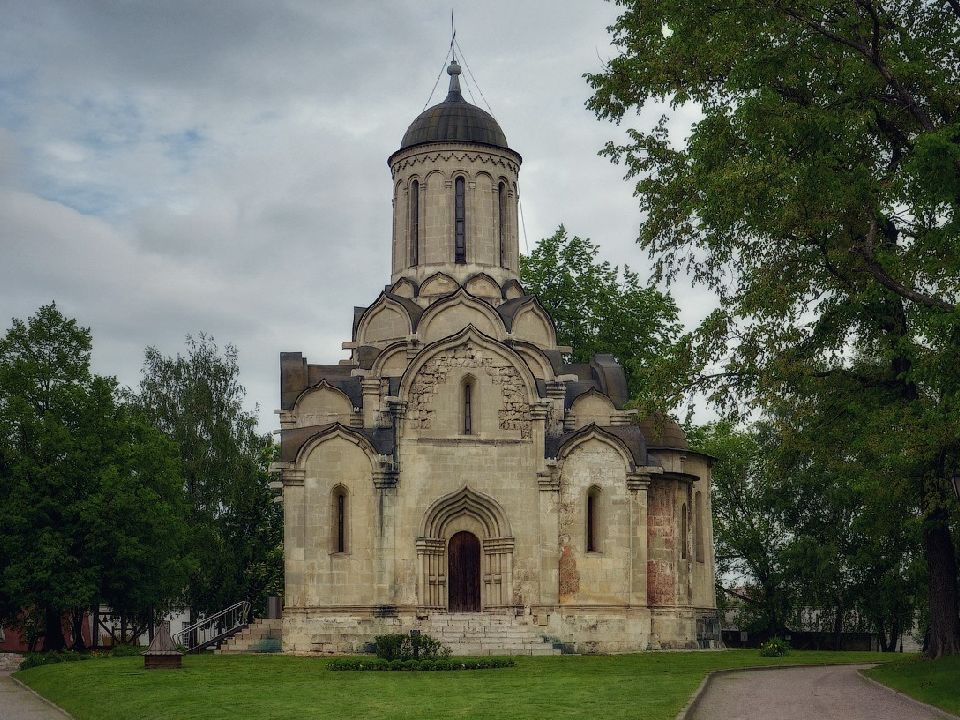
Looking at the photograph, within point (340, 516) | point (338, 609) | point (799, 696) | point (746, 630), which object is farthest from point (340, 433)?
point (746, 630)

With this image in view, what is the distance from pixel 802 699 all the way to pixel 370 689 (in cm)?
676

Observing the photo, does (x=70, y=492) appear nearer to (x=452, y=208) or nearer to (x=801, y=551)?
(x=452, y=208)

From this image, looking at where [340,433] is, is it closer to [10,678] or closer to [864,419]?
[10,678]

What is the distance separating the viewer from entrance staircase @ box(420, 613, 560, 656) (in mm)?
30484

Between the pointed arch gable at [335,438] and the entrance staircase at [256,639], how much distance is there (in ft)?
16.3

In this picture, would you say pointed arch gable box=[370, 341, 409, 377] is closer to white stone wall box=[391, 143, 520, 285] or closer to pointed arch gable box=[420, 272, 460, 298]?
pointed arch gable box=[420, 272, 460, 298]

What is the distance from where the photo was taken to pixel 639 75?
2294 cm

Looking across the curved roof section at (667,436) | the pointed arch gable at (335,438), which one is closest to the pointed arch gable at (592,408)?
the curved roof section at (667,436)

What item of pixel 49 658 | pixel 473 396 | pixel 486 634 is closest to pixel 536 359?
pixel 473 396

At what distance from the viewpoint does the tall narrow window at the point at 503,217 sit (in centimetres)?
3694

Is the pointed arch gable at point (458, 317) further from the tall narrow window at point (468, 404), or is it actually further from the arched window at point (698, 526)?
the arched window at point (698, 526)

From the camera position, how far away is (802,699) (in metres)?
18.7

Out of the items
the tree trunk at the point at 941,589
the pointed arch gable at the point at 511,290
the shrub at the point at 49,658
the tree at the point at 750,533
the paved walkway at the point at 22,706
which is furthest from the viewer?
the tree at the point at 750,533

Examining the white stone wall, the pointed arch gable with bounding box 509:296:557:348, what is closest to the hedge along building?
the pointed arch gable with bounding box 509:296:557:348
